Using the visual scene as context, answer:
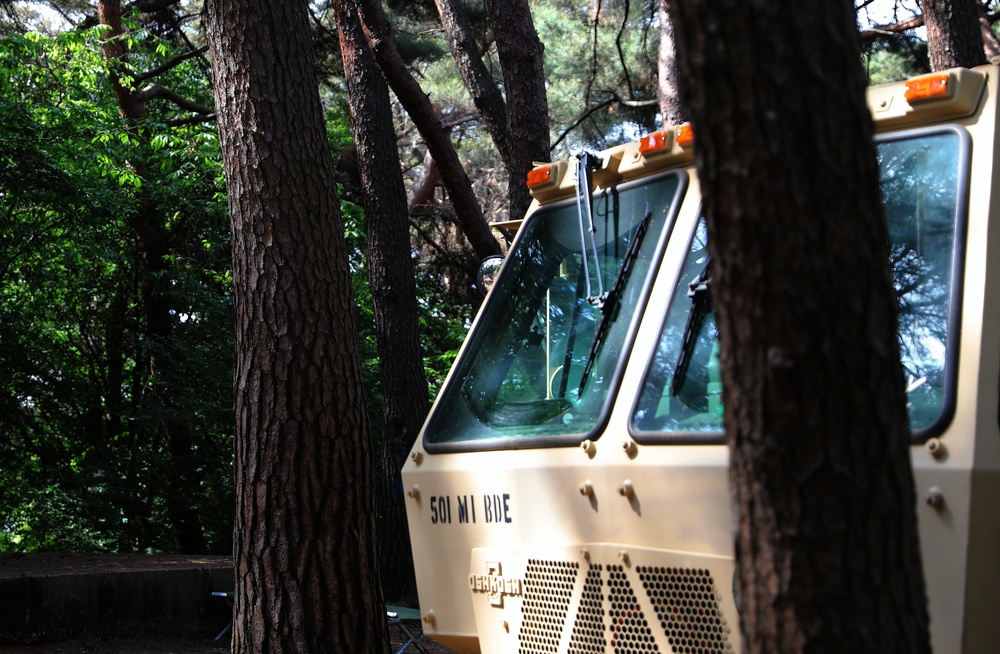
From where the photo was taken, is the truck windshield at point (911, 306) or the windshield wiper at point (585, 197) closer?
the truck windshield at point (911, 306)

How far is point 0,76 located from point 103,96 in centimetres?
261

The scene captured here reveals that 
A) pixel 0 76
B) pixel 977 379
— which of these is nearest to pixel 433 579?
pixel 977 379

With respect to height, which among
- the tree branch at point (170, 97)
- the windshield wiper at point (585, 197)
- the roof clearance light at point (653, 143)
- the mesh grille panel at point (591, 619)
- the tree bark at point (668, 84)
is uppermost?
the tree branch at point (170, 97)

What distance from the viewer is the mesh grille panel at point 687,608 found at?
9.88 ft

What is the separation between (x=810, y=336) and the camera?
1825mm

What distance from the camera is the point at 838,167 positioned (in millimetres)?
1860

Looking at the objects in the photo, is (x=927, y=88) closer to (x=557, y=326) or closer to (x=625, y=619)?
(x=557, y=326)

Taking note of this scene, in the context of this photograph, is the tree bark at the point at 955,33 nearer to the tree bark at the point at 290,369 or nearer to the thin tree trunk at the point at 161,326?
the tree bark at the point at 290,369

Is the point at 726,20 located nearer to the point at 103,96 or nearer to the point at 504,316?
the point at 504,316

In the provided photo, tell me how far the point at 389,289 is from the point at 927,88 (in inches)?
305

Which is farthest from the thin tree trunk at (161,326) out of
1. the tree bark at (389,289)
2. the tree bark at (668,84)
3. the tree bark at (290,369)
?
the tree bark at (290,369)

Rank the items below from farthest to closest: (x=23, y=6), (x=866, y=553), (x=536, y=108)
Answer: (x=23, y=6), (x=536, y=108), (x=866, y=553)

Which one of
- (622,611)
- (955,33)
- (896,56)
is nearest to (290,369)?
(622,611)

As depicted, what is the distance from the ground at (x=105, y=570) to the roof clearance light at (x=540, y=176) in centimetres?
445
